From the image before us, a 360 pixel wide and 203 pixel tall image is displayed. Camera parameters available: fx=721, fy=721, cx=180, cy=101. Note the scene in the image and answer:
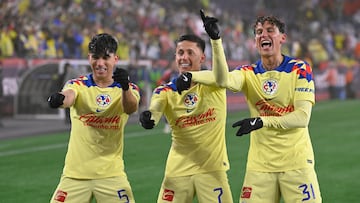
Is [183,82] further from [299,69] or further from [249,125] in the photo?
[299,69]

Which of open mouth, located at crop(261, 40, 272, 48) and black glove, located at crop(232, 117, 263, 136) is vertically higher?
open mouth, located at crop(261, 40, 272, 48)

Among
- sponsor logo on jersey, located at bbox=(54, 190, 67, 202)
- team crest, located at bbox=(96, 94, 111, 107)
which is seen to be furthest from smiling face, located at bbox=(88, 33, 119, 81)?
sponsor logo on jersey, located at bbox=(54, 190, 67, 202)

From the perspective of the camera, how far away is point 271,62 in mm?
6324

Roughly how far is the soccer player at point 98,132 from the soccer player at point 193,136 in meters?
0.37

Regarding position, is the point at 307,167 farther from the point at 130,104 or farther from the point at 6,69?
the point at 6,69

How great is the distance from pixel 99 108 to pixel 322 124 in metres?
14.6

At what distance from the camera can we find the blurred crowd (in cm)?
2342

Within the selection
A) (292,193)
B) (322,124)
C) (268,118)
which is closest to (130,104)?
(268,118)

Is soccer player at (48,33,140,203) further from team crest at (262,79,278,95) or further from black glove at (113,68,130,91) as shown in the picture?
team crest at (262,79,278,95)

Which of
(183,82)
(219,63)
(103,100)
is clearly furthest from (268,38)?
(103,100)

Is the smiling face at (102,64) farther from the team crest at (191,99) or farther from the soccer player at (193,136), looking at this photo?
the team crest at (191,99)

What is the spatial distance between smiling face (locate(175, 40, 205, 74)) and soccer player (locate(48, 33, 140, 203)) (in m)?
0.50

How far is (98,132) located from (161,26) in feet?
80.9

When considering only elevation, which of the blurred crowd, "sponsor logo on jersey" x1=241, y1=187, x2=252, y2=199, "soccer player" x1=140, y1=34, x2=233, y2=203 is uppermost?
the blurred crowd
